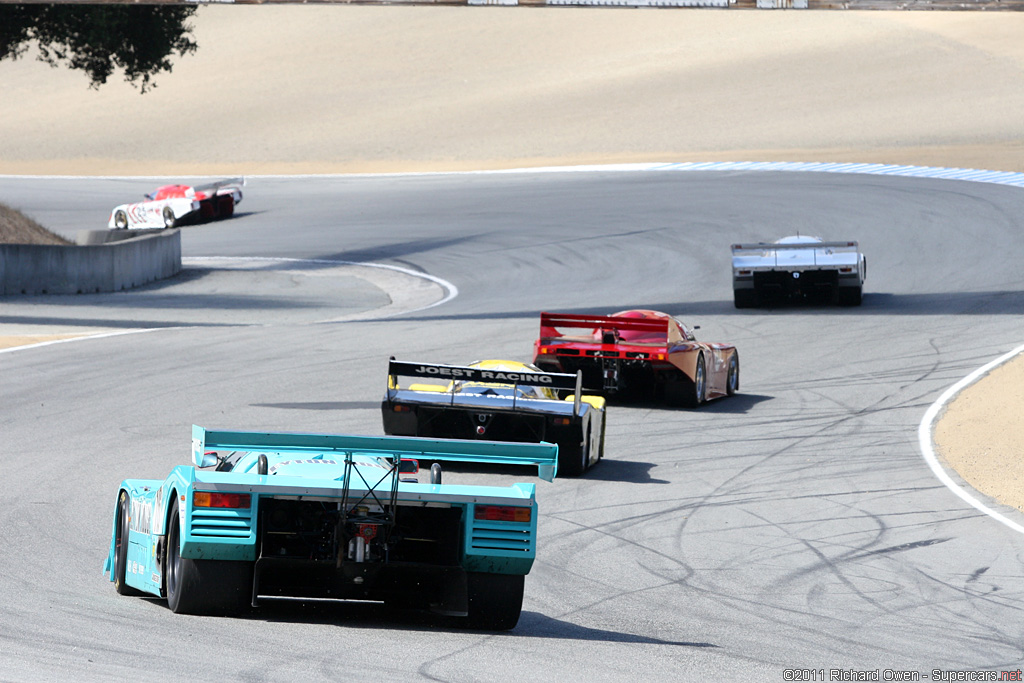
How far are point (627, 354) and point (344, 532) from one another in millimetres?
10831

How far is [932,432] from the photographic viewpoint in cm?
1658

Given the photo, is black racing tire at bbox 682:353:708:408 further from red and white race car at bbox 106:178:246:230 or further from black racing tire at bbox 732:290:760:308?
red and white race car at bbox 106:178:246:230

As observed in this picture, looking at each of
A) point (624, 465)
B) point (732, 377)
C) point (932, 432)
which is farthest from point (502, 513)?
point (732, 377)

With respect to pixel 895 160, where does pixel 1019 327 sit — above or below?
below

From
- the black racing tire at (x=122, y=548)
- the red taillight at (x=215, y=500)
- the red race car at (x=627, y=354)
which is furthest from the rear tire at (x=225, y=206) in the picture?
the red taillight at (x=215, y=500)

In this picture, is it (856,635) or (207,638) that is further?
(856,635)

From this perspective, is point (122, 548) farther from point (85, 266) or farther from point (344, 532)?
point (85, 266)

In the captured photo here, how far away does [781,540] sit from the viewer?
10953mm

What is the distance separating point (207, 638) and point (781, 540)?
5.64 meters

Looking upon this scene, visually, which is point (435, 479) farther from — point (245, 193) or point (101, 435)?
point (245, 193)

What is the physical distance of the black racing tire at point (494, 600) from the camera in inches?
286

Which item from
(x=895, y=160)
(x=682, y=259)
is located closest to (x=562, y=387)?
(x=682, y=259)

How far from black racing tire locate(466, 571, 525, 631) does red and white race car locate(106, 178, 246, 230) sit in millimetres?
40498

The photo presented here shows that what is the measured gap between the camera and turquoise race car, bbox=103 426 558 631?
6.81 metres
